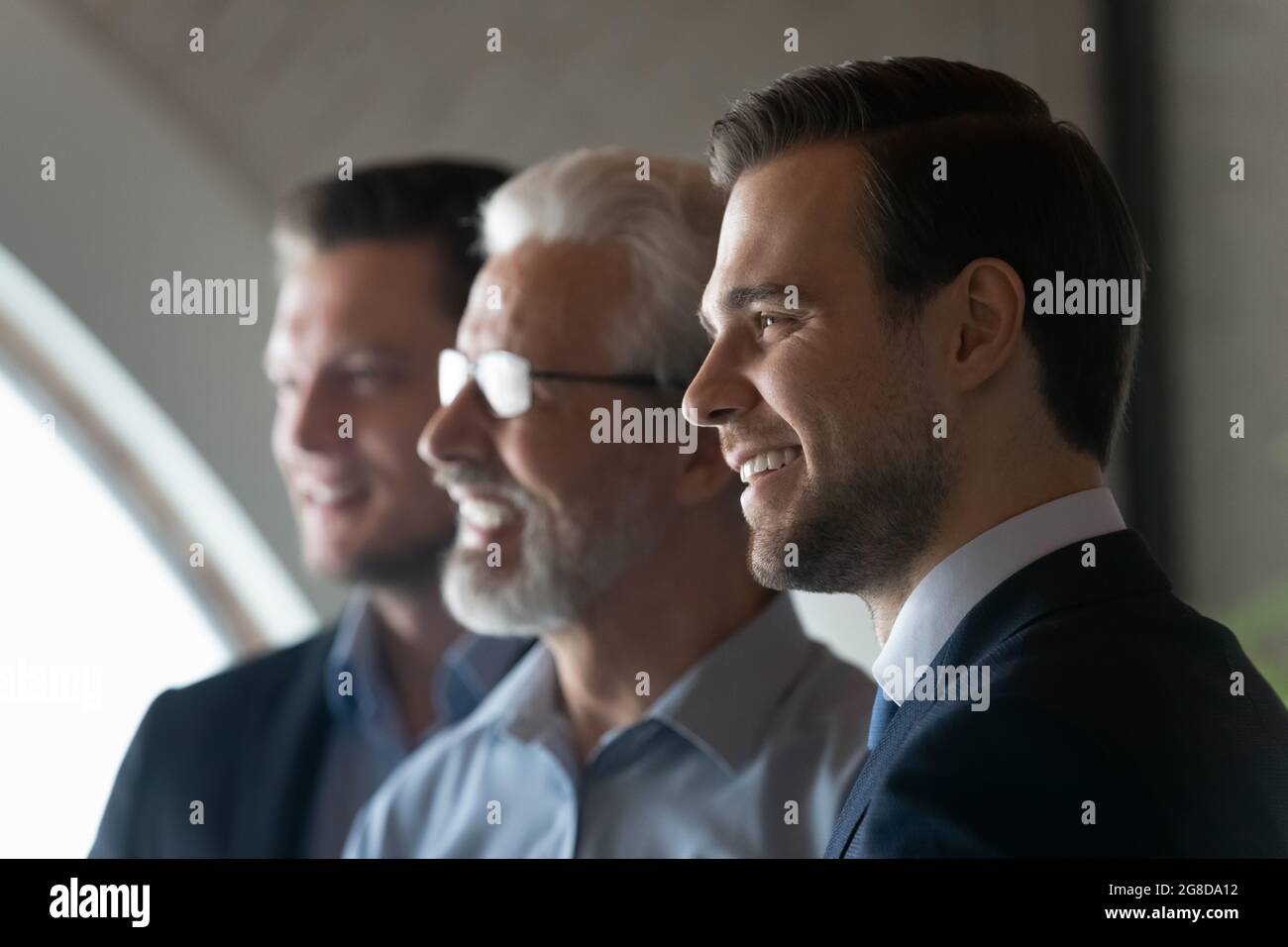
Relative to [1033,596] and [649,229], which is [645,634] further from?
[1033,596]

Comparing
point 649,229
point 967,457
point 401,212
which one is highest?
point 401,212

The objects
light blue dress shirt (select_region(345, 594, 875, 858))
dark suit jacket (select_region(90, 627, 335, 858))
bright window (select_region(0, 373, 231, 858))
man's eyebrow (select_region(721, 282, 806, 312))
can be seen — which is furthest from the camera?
bright window (select_region(0, 373, 231, 858))

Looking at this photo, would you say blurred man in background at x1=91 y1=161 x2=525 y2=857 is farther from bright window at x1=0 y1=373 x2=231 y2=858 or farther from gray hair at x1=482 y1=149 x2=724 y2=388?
bright window at x1=0 y1=373 x2=231 y2=858

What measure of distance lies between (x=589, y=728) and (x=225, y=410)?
177 cm

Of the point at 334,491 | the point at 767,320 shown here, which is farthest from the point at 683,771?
the point at 334,491

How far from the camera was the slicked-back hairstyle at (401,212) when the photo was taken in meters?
2.06

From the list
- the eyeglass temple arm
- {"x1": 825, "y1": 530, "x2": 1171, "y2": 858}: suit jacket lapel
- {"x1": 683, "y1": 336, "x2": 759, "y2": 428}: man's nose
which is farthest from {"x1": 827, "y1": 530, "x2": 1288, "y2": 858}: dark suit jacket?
the eyeglass temple arm

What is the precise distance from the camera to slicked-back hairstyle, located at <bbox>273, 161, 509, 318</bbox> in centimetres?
206

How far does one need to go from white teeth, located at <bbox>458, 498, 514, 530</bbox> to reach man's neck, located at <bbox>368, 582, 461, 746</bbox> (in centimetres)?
47

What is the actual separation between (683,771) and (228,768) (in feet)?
2.74

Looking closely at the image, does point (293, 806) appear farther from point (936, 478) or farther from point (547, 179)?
point (936, 478)

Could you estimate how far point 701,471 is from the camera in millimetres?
1601

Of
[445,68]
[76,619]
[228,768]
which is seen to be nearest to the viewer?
[228,768]
